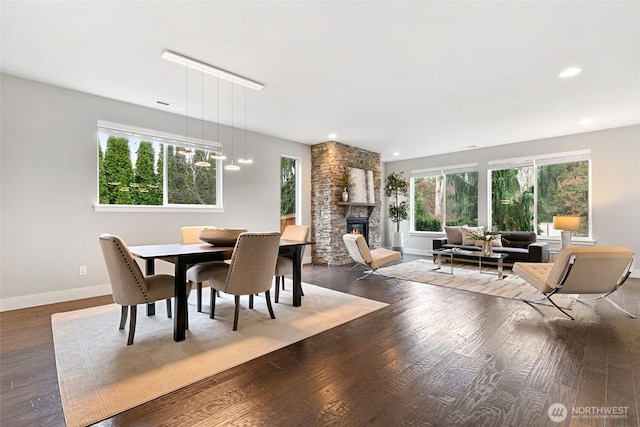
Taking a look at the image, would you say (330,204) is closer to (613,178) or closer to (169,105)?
(169,105)

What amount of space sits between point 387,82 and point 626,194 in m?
5.30

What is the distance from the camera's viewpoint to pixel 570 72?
3301mm

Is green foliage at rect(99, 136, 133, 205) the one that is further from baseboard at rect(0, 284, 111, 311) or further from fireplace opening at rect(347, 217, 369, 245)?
fireplace opening at rect(347, 217, 369, 245)

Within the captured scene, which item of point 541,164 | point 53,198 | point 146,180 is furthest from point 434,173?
point 53,198

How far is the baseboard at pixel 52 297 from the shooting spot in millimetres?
3416

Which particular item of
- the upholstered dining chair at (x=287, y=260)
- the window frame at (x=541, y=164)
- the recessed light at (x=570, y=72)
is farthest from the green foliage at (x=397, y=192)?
the recessed light at (x=570, y=72)

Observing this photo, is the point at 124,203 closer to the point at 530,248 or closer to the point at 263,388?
the point at 263,388

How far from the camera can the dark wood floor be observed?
1616 mm

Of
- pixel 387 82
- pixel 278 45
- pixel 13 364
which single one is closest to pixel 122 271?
pixel 13 364

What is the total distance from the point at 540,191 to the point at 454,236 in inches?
80.0

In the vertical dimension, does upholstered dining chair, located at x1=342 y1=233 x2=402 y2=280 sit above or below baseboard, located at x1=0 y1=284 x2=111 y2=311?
above

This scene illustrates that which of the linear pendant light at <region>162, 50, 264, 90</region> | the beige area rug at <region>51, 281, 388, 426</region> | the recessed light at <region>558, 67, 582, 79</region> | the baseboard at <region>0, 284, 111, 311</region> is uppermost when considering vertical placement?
the recessed light at <region>558, 67, 582, 79</region>

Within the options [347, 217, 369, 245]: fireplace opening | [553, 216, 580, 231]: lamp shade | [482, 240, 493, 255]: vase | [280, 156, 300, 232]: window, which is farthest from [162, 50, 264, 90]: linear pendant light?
[553, 216, 580, 231]: lamp shade

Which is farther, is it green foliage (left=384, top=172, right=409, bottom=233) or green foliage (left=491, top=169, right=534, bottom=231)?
green foliage (left=384, top=172, right=409, bottom=233)
